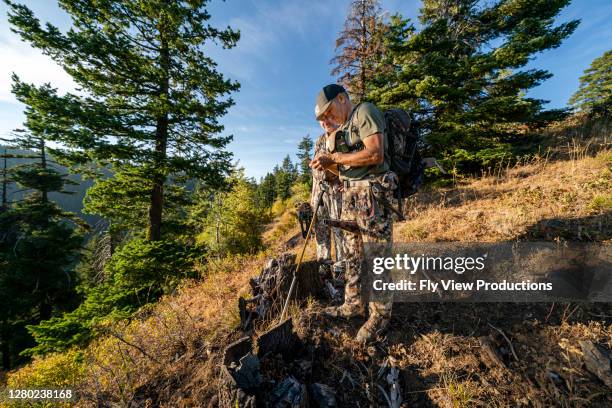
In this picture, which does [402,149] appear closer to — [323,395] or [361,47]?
[323,395]

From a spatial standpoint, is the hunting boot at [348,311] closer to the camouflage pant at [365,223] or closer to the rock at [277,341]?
the camouflage pant at [365,223]

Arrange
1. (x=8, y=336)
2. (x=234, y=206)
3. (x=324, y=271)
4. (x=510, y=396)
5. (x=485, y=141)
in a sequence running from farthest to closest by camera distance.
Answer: (x=8, y=336) → (x=234, y=206) → (x=485, y=141) → (x=324, y=271) → (x=510, y=396)

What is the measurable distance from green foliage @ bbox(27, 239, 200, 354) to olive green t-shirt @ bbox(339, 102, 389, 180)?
7.68 metres

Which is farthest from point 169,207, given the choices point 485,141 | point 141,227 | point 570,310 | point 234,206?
point 485,141

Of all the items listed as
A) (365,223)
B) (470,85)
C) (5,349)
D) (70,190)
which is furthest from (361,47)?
(70,190)

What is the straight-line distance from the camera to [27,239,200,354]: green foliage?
7.36 metres

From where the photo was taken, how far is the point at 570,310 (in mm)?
2582

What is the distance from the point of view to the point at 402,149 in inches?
104

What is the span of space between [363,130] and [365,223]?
0.98m

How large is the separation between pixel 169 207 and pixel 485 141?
44.1 feet

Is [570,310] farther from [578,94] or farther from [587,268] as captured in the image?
[578,94]

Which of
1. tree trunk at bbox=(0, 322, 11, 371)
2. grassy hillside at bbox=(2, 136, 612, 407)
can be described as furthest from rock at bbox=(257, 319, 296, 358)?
tree trunk at bbox=(0, 322, 11, 371)

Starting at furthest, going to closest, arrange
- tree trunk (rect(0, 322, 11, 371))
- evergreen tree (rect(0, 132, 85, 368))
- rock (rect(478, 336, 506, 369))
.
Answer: tree trunk (rect(0, 322, 11, 371)), evergreen tree (rect(0, 132, 85, 368)), rock (rect(478, 336, 506, 369))

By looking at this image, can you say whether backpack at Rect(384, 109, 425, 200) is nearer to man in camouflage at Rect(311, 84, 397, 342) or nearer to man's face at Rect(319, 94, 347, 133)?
man in camouflage at Rect(311, 84, 397, 342)
